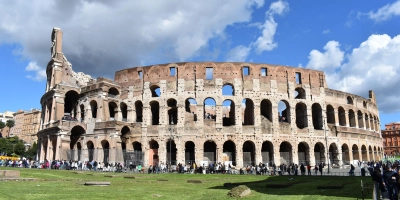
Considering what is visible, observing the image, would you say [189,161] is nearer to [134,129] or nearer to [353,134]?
[134,129]

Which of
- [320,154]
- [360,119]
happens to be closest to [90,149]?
[320,154]

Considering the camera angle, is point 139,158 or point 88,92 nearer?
point 139,158

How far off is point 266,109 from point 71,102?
25.9 meters

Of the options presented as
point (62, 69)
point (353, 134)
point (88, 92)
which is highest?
point (62, 69)

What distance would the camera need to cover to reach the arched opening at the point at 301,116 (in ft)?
134

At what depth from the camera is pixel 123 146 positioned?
39.6 meters

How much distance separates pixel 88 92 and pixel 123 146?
7.80 m

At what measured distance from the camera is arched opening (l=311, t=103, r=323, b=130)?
41834 mm

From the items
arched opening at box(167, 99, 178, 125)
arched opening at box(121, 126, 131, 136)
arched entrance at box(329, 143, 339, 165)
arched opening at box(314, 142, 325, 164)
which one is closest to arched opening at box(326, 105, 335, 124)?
arched entrance at box(329, 143, 339, 165)

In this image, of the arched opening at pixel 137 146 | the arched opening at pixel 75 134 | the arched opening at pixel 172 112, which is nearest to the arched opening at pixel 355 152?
the arched opening at pixel 172 112

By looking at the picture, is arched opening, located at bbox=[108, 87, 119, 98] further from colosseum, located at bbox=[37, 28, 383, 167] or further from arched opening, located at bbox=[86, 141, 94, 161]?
arched opening, located at bbox=[86, 141, 94, 161]

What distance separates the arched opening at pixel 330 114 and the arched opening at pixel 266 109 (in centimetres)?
843

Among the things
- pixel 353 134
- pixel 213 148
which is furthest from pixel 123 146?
pixel 353 134

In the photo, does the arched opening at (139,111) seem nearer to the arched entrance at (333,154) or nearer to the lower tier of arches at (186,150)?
the lower tier of arches at (186,150)
